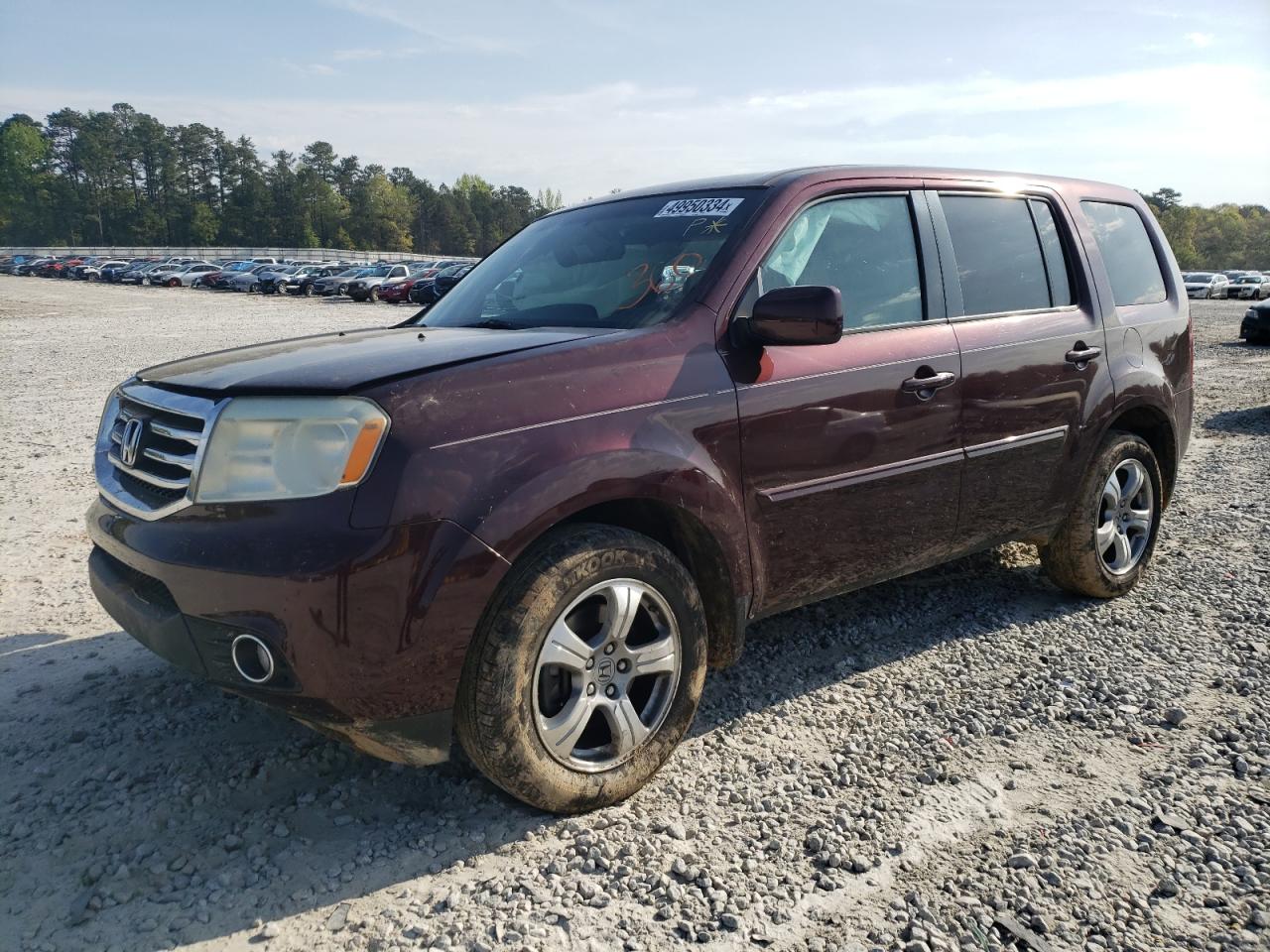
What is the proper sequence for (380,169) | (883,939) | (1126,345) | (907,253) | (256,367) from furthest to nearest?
(380,169) → (1126,345) → (907,253) → (256,367) → (883,939)

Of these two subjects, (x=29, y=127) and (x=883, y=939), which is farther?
(x=29, y=127)

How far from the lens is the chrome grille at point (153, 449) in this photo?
8.66ft

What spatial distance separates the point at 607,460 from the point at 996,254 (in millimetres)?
2304

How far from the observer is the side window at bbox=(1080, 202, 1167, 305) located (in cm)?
466

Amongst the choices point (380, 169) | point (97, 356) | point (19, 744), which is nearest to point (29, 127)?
point (380, 169)

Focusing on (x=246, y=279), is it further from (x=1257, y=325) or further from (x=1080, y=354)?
(x=1080, y=354)

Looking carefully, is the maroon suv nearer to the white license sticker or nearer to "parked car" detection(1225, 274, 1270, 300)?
the white license sticker

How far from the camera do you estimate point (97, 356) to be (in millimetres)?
16500

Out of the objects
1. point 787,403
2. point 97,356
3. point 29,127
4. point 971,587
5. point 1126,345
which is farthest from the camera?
point 29,127

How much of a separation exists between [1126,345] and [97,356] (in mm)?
16596

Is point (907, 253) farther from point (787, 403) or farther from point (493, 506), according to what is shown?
point (493, 506)

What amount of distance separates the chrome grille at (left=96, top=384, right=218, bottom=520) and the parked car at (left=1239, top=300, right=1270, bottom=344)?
2197 centimetres

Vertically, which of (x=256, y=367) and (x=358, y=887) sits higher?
(x=256, y=367)

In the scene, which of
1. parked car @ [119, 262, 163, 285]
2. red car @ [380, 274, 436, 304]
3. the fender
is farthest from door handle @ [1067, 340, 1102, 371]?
parked car @ [119, 262, 163, 285]
